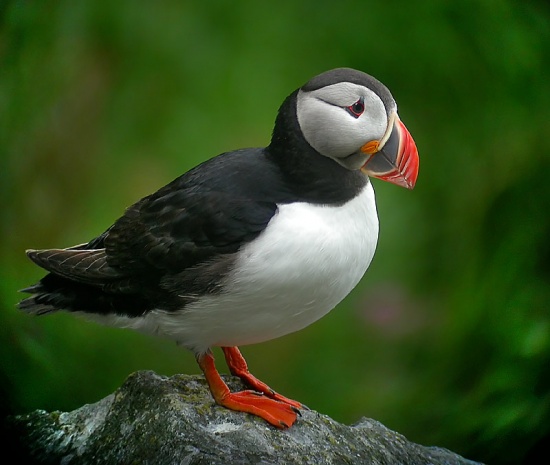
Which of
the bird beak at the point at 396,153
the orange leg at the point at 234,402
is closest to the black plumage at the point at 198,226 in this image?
the bird beak at the point at 396,153

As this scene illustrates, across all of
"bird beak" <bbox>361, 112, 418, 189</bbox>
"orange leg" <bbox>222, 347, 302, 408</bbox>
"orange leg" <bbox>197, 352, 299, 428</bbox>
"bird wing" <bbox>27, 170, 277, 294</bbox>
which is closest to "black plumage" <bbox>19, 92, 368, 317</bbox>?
"bird wing" <bbox>27, 170, 277, 294</bbox>

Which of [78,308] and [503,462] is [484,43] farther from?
[78,308]

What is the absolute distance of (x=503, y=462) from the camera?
403 cm

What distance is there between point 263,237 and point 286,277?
0.14m

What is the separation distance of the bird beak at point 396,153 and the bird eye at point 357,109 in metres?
0.09

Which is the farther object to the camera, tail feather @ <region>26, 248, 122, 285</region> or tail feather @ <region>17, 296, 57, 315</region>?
tail feather @ <region>17, 296, 57, 315</region>

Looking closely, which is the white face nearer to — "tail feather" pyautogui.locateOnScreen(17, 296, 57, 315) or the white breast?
the white breast

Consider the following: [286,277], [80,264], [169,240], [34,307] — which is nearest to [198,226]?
[169,240]

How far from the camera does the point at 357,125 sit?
2.73 meters

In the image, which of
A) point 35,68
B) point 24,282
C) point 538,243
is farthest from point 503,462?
point 35,68

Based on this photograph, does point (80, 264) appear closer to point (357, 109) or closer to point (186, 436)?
point (186, 436)

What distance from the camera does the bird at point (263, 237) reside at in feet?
8.99

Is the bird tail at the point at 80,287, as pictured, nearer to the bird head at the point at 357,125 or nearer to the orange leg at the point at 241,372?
the orange leg at the point at 241,372

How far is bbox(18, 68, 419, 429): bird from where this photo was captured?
108 inches
